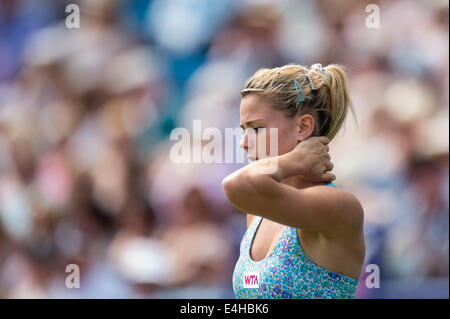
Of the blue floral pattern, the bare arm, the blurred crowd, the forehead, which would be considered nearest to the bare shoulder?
the bare arm

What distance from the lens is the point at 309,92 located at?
67.6 inches

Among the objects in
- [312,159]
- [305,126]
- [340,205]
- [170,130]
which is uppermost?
[170,130]

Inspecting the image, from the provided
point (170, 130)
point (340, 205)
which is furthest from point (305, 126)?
point (170, 130)

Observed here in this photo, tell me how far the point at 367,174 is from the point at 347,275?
2125 mm

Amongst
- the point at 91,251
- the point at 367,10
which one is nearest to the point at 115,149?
the point at 91,251

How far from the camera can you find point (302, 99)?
1.70 meters

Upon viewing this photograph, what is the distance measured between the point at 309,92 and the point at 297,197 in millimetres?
380

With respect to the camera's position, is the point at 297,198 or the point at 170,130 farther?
the point at 170,130

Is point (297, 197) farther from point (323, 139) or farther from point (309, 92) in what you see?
point (309, 92)

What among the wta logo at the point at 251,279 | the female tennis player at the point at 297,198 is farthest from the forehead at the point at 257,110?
the wta logo at the point at 251,279

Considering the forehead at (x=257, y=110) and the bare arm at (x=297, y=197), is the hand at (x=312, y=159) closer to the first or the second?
the bare arm at (x=297, y=197)

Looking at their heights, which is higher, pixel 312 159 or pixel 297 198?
pixel 312 159

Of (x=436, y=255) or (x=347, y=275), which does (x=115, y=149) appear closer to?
(x=436, y=255)
